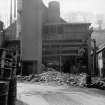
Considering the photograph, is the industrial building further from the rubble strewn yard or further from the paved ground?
the paved ground

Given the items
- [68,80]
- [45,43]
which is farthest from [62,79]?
[45,43]

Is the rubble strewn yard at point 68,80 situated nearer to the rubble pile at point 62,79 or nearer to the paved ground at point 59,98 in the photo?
the rubble pile at point 62,79

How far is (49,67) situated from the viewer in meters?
32.5

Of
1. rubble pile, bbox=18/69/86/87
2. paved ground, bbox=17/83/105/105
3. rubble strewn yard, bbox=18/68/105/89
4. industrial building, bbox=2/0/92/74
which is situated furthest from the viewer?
industrial building, bbox=2/0/92/74

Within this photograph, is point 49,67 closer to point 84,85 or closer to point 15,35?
point 15,35

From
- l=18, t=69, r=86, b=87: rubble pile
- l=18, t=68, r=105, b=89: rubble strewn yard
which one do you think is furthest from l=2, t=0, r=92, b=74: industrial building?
l=18, t=68, r=105, b=89: rubble strewn yard

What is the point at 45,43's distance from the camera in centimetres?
3403

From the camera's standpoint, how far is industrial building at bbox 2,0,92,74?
31812 millimetres

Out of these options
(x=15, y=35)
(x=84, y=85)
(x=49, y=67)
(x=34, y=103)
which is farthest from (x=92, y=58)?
(x=34, y=103)

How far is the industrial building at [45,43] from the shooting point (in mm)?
31812

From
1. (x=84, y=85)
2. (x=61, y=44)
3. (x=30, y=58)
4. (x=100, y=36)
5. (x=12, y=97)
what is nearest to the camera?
(x=12, y=97)

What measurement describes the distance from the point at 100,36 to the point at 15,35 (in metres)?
20.7

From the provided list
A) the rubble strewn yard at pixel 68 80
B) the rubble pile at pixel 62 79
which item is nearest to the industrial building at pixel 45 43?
the rubble pile at pixel 62 79

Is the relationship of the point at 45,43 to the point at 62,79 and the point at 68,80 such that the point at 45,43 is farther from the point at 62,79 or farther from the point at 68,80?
the point at 68,80
